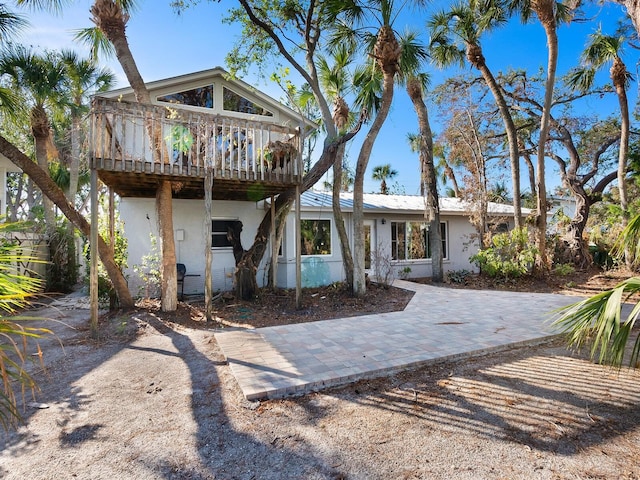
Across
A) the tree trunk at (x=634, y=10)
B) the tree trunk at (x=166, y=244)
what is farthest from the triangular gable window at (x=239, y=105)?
the tree trunk at (x=634, y=10)

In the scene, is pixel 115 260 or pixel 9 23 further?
pixel 115 260

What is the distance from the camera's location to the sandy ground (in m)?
2.57

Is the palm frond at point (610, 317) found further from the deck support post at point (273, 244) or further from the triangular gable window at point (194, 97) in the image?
the triangular gable window at point (194, 97)

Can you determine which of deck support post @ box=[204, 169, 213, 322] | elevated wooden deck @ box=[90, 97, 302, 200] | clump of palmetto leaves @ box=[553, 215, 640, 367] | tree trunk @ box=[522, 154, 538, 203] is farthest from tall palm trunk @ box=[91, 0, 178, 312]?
tree trunk @ box=[522, 154, 538, 203]

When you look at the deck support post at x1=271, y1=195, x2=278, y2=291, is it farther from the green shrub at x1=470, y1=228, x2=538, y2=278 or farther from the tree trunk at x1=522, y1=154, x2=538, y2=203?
the tree trunk at x1=522, y1=154, x2=538, y2=203

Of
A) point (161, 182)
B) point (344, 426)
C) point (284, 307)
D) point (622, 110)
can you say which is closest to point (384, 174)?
point (622, 110)

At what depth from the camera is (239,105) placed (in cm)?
1123

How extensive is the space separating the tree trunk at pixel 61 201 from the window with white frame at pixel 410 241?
881 centimetres

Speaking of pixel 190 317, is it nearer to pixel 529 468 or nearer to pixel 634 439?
pixel 529 468

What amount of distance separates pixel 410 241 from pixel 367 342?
8.28 m

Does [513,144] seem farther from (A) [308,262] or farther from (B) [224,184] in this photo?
(B) [224,184]

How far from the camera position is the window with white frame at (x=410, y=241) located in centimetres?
1293

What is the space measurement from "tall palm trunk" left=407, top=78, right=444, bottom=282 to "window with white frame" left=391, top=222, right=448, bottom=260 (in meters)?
1.10

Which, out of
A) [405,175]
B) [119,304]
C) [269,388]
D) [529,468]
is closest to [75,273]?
[119,304]
